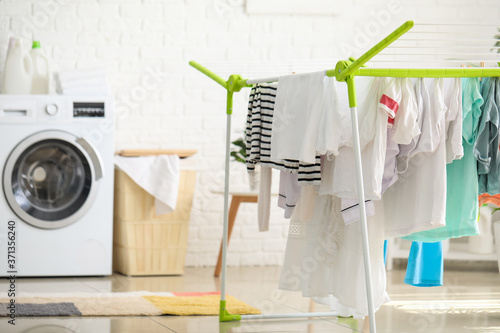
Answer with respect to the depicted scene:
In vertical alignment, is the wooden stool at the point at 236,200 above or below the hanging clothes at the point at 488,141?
below

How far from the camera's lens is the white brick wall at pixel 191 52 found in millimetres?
4180

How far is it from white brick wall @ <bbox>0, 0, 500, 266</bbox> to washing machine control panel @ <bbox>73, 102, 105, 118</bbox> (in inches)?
17.5

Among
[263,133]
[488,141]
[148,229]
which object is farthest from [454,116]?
[148,229]

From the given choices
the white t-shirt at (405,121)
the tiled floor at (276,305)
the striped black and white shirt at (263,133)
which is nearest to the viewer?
the white t-shirt at (405,121)

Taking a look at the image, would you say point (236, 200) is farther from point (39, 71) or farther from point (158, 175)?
point (39, 71)

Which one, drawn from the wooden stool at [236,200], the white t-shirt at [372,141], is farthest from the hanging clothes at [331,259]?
the wooden stool at [236,200]

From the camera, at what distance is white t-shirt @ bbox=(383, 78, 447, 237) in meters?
2.06

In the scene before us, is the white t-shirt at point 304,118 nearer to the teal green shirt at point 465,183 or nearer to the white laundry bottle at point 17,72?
the teal green shirt at point 465,183

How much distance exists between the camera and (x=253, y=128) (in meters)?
2.43

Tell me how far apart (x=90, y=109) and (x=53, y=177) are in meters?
0.40

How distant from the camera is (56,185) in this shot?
374 centimetres

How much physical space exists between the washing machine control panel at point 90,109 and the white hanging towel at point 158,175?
0.26 metres

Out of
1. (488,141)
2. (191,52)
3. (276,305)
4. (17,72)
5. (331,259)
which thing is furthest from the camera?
(191,52)

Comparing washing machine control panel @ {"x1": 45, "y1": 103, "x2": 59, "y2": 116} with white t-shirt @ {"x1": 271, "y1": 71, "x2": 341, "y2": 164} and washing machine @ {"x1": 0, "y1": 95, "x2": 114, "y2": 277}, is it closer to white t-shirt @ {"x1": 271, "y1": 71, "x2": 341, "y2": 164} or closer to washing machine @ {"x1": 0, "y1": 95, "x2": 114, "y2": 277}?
washing machine @ {"x1": 0, "y1": 95, "x2": 114, "y2": 277}
